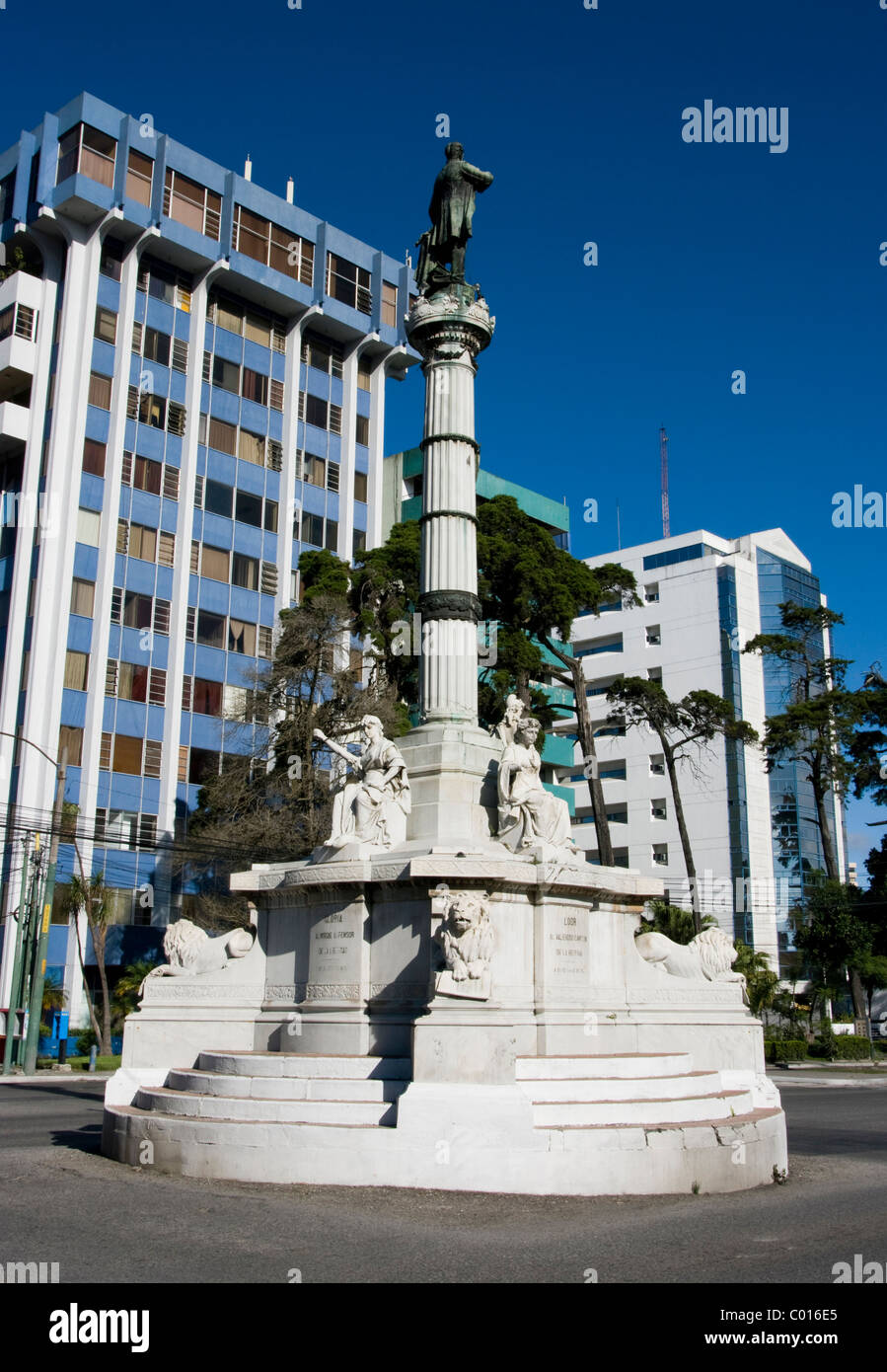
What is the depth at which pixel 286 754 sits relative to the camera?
3350 cm

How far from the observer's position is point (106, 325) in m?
43.4

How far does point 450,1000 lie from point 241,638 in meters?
35.6

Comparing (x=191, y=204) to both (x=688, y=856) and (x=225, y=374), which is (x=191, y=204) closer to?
(x=225, y=374)

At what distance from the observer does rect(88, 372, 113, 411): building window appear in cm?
4250

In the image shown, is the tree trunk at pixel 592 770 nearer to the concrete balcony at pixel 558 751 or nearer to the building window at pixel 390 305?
the concrete balcony at pixel 558 751

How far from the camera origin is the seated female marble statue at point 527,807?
14.0m

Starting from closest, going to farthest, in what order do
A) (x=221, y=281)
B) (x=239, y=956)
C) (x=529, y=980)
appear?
(x=529, y=980), (x=239, y=956), (x=221, y=281)

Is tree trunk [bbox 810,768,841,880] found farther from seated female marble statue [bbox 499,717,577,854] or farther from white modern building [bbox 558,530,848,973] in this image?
seated female marble statue [bbox 499,717,577,854]

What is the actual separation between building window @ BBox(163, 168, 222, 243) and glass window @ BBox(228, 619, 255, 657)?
49.3 feet

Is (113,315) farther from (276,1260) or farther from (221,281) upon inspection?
(276,1260)
